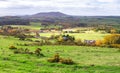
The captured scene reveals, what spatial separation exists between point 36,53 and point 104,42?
146ft

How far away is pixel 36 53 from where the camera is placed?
4691 centimetres

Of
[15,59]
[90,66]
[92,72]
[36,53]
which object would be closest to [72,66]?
[90,66]

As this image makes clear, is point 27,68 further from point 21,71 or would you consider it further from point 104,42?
point 104,42

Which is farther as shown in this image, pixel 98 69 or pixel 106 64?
pixel 106 64

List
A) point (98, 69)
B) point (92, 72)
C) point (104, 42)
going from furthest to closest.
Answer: point (104, 42), point (98, 69), point (92, 72)

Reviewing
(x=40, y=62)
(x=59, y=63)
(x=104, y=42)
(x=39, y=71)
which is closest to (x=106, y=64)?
(x=59, y=63)

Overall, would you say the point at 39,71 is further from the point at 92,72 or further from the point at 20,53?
the point at 20,53

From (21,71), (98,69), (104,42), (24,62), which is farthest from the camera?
(104,42)

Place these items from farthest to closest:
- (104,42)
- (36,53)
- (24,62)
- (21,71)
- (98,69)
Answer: (104,42), (36,53), (24,62), (98,69), (21,71)

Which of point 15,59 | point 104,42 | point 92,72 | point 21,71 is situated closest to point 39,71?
point 21,71

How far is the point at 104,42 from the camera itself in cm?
8794

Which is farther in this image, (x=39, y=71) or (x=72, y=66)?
(x=72, y=66)

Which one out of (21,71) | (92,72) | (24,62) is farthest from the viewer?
(24,62)

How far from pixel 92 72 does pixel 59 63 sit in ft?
22.2
